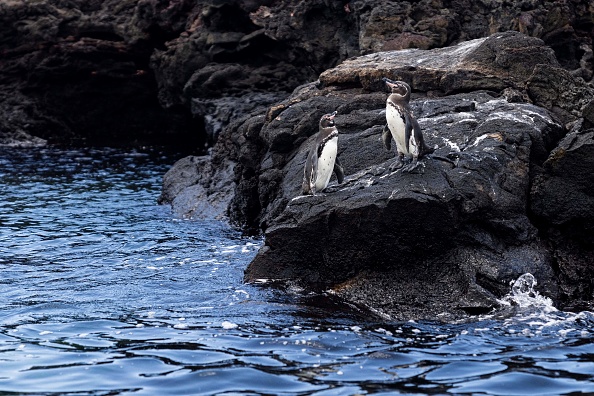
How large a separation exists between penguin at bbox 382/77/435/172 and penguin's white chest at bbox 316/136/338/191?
807 millimetres

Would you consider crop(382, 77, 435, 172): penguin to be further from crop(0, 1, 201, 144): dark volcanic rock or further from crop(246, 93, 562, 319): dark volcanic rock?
crop(0, 1, 201, 144): dark volcanic rock

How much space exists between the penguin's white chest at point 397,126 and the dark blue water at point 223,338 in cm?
256

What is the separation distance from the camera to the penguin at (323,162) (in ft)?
42.5

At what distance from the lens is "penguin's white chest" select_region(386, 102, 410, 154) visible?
12.5 m

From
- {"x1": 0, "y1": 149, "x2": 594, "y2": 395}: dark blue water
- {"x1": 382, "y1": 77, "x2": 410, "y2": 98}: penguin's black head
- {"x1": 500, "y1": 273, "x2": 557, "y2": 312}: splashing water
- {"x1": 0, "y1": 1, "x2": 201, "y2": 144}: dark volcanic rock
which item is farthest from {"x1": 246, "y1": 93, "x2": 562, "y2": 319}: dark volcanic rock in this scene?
{"x1": 0, "y1": 1, "x2": 201, "y2": 144}: dark volcanic rock

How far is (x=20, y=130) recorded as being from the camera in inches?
1336

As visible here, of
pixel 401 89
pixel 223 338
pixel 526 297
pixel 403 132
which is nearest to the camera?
pixel 223 338

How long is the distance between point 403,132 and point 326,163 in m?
1.33

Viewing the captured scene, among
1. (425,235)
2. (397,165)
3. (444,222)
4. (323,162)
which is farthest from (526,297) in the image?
(323,162)

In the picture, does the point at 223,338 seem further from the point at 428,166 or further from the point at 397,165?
the point at 428,166

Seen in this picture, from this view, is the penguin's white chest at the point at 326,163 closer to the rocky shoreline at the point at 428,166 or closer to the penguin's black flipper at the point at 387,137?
the rocky shoreline at the point at 428,166

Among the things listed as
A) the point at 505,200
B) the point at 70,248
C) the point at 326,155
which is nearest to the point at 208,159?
the point at 70,248

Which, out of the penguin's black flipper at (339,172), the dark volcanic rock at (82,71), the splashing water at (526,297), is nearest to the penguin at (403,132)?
the penguin's black flipper at (339,172)

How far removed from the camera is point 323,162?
13078 millimetres
